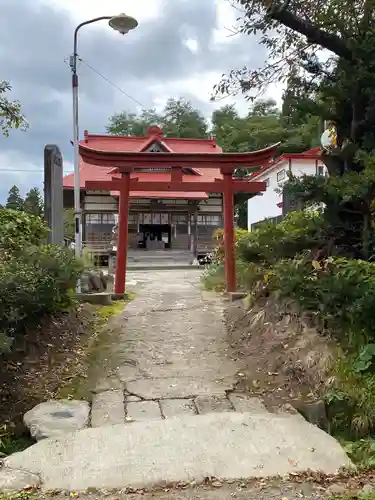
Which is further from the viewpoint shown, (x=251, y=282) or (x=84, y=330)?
(x=251, y=282)

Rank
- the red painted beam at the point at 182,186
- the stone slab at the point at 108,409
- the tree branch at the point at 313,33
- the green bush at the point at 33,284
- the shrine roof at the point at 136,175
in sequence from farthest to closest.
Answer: the shrine roof at the point at 136,175 < the red painted beam at the point at 182,186 < the tree branch at the point at 313,33 < the green bush at the point at 33,284 < the stone slab at the point at 108,409

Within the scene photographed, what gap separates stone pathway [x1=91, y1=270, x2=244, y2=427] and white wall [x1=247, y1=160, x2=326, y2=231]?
14686 mm

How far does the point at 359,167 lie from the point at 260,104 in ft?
163

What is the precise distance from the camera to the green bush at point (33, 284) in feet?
15.9

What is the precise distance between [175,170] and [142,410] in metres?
6.72

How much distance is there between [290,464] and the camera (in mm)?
3527

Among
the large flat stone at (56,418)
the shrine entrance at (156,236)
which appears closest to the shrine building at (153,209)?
the shrine entrance at (156,236)

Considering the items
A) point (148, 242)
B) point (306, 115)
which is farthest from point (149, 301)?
point (148, 242)

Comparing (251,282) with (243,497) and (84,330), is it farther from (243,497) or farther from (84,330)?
(243,497)

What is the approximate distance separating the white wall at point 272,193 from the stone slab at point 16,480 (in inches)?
759

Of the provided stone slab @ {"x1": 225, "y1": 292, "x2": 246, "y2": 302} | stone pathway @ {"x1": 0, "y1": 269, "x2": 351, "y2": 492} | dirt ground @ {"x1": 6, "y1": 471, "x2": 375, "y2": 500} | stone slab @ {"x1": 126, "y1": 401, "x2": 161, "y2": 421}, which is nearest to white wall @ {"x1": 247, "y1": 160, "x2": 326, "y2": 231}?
stone slab @ {"x1": 225, "y1": 292, "x2": 246, "y2": 302}

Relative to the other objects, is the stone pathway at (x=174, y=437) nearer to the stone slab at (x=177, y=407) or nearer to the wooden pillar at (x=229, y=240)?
the stone slab at (x=177, y=407)

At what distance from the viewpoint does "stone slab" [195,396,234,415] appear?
450cm

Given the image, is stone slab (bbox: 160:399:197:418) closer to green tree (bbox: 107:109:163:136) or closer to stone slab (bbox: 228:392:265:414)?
stone slab (bbox: 228:392:265:414)
